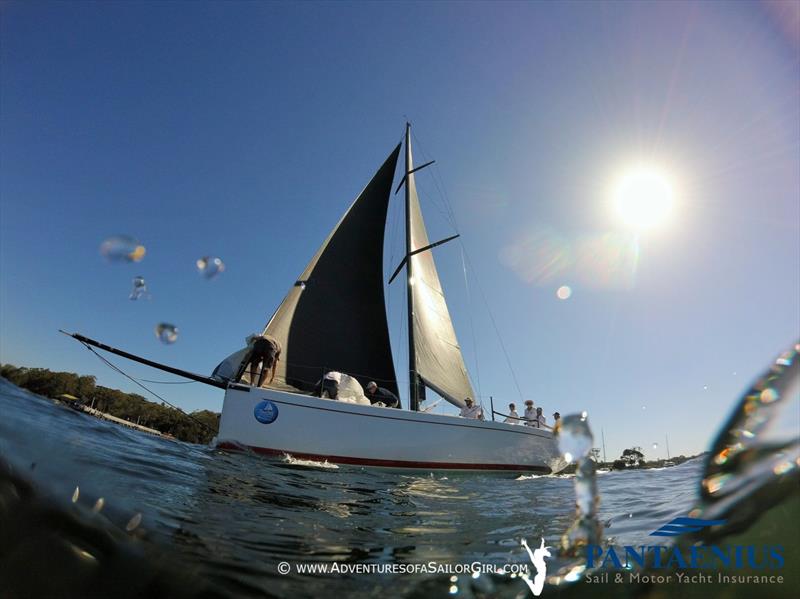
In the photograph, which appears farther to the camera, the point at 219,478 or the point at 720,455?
the point at 219,478

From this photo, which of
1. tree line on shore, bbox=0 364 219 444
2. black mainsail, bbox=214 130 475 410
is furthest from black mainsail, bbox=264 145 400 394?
tree line on shore, bbox=0 364 219 444

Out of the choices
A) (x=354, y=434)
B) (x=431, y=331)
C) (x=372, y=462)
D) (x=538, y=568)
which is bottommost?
(x=372, y=462)

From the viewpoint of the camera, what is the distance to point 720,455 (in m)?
1.56

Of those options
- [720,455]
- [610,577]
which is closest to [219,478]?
[610,577]

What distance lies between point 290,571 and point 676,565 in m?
1.56

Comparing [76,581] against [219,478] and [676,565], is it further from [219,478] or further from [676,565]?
[219,478]

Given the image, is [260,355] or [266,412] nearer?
[266,412]

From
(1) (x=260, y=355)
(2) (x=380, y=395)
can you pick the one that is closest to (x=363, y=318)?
(2) (x=380, y=395)

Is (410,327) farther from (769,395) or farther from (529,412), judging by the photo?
(769,395)

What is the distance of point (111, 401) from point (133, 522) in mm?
54450

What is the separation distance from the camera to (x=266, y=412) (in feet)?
25.4

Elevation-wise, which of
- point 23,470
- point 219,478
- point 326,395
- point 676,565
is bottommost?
point 219,478

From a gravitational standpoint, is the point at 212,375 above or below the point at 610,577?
above

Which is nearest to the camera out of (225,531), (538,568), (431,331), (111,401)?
(538,568)
